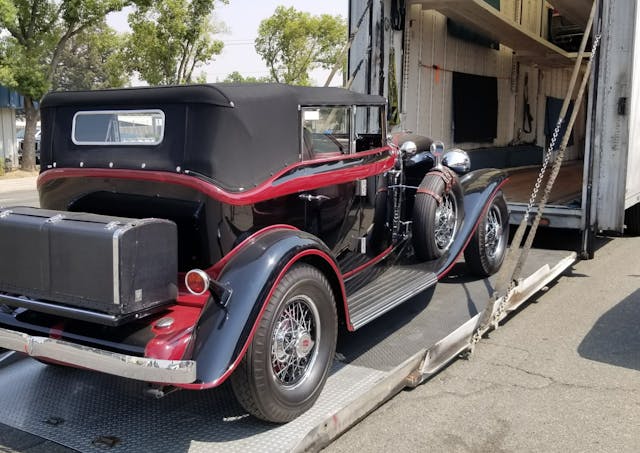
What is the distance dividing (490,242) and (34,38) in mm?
18105

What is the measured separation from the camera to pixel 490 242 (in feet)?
19.2

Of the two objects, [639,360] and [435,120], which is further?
[435,120]

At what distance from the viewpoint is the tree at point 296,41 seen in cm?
3938

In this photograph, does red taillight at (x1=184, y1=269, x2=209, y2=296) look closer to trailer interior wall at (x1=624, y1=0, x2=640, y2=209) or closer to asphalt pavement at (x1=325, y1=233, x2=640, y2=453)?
asphalt pavement at (x1=325, y1=233, x2=640, y2=453)

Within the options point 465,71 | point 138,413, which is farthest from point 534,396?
point 465,71

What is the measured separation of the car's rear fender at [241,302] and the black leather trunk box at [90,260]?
0.28 metres

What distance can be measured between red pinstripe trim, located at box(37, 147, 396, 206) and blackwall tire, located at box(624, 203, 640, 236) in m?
5.97

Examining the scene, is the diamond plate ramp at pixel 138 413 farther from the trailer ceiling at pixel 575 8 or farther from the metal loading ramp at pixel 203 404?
the trailer ceiling at pixel 575 8

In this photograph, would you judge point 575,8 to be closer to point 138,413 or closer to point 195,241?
point 195,241

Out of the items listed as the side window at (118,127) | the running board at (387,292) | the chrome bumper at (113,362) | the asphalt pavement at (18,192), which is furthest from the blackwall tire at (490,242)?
the asphalt pavement at (18,192)

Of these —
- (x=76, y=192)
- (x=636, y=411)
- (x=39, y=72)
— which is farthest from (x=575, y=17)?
(x=39, y=72)

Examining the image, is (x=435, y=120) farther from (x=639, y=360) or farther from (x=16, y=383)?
(x=16, y=383)

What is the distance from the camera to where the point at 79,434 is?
10.2 feet

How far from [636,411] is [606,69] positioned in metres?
4.12
